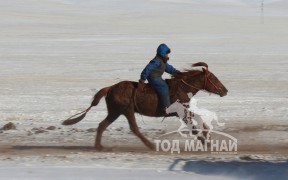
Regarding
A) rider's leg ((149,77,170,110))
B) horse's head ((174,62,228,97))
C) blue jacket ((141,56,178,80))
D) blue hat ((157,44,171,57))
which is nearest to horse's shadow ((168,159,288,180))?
rider's leg ((149,77,170,110))

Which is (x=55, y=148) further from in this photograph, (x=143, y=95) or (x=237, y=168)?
(x=237, y=168)

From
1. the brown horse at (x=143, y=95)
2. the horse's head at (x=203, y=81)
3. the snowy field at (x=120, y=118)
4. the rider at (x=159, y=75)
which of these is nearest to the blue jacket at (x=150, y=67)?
the rider at (x=159, y=75)

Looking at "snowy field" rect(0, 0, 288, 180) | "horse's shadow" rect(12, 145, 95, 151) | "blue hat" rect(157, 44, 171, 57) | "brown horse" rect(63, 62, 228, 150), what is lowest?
"horse's shadow" rect(12, 145, 95, 151)

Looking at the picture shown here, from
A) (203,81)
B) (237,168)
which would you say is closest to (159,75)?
(203,81)

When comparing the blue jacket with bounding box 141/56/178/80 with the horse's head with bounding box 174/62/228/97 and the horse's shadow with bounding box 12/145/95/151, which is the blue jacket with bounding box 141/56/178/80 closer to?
the horse's head with bounding box 174/62/228/97

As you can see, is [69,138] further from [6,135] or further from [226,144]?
[226,144]

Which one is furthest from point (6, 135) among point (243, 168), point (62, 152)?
point (243, 168)

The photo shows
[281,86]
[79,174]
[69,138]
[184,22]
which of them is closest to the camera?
[79,174]

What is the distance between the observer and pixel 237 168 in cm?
949

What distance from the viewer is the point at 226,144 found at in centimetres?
1206

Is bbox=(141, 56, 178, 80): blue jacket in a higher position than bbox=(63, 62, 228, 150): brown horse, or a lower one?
higher

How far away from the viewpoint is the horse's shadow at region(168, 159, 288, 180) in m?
Result: 9.03

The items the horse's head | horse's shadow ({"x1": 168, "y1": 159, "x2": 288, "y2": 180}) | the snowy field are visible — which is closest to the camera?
horse's shadow ({"x1": 168, "y1": 159, "x2": 288, "y2": 180})

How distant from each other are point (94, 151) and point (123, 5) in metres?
133
